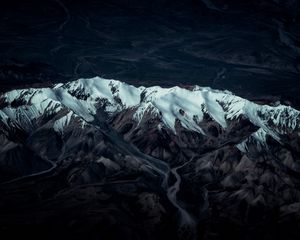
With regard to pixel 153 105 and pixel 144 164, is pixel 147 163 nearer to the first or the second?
pixel 144 164

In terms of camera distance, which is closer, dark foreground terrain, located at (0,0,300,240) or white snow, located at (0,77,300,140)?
dark foreground terrain, located at (0,0,300,240)

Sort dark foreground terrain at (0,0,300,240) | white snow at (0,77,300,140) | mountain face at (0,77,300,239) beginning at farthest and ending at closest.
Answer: white snow at (0,77,300,140) < mountain face at (0,77,300,239) < dark foreground terrain at (0,0,300,240)

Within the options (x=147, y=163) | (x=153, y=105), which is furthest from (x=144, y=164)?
(x=153, y=105)

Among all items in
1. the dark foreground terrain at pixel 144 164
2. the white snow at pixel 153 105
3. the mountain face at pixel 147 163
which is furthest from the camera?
the white snow at pixel 153 105

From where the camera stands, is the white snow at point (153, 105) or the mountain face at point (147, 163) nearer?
the mountain face at point (147, 163)

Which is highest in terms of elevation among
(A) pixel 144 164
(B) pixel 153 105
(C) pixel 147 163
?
(A) pixel 144 164

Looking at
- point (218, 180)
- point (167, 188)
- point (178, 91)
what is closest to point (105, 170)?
point (167, 188)

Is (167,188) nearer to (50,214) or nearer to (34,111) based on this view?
(50,214)

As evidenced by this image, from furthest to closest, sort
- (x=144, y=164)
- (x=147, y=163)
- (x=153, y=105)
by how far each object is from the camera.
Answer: (x=153, y=105) → (x=147, y=163) → (x=144, y=164)
